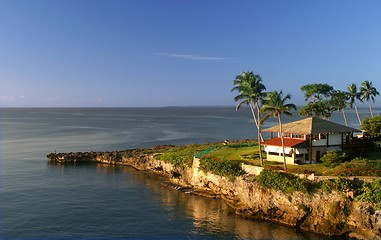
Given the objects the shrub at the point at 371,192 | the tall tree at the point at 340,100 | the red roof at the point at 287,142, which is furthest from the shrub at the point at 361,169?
→ the tall tree at the point at 340,100

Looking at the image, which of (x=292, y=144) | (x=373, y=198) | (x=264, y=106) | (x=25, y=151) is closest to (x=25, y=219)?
(x=264, y=106)

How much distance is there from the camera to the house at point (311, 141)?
4997cm

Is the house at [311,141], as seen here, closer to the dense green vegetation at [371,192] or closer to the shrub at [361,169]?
the shrub at [361,169]

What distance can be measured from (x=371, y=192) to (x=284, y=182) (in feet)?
31.0

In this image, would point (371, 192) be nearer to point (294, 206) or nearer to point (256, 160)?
point (294, 206)

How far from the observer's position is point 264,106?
1847 inches

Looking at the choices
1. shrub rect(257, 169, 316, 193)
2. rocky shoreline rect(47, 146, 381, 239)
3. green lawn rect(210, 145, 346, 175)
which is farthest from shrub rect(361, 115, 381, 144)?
rocky shoreline rect(47, 146, 381, 239)

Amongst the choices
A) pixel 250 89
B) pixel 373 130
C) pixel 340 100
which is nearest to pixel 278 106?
pixel 250 89

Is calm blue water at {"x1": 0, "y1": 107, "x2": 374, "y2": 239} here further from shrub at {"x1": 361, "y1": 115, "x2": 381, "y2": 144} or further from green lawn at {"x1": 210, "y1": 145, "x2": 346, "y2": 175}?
shrub at {"x1": 361, "y1": 115, "x2": 381, "y2": 144}

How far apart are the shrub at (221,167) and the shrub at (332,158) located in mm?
11423

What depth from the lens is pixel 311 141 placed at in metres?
50.0

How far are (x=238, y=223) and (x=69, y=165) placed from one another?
52.6 m

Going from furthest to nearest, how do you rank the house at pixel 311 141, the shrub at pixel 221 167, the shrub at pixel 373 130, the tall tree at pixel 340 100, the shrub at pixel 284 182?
1. the tall tree at pixel 340 100
2. the shrub at pixel 373 130
3. the house at pixel 311 141
4. the shrub at pixel 221 167
5. the shrub at pixel 284 182

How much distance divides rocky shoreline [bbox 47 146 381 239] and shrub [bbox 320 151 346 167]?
29.2ft
